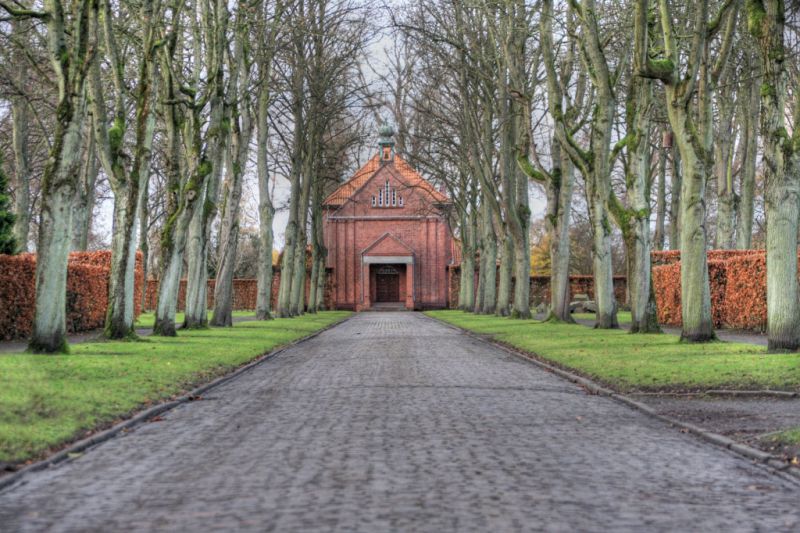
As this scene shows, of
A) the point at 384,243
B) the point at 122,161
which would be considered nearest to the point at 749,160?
the point at 122,161

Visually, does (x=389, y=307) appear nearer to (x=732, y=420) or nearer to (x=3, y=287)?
(x=3, y=287)

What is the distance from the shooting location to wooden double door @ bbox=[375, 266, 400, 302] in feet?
268

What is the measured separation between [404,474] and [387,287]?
75.2m

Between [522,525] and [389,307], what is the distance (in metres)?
73.3

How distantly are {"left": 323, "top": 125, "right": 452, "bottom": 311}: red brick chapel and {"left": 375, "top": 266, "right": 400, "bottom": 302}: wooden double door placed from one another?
83 millimetres

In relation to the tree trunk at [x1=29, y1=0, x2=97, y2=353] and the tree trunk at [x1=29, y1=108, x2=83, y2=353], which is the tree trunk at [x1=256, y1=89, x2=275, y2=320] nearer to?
the tree trunk at [x1=29, y1=0, x2=97, y2=353]

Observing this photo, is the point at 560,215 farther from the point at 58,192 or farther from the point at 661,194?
the point at 58,192

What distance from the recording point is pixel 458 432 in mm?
9500

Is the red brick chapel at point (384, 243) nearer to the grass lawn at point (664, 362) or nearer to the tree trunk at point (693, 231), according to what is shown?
the grass lawn at point (664, 362)

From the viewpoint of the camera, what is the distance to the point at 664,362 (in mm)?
16688

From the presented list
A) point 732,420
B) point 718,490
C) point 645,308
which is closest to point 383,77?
point 645,308

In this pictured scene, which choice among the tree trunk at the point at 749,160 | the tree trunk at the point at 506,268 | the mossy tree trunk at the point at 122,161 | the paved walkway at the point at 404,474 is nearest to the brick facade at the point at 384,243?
the tree trunk at the point at 506,268

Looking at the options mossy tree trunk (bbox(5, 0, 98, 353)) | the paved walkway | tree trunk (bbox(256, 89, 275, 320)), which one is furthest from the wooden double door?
the paved walkway

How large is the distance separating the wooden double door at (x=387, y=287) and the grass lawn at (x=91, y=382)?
58.5m
